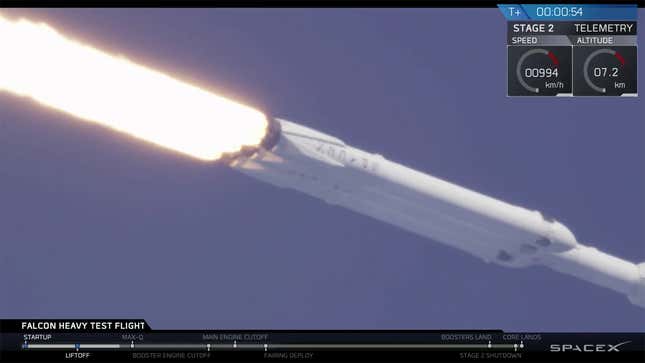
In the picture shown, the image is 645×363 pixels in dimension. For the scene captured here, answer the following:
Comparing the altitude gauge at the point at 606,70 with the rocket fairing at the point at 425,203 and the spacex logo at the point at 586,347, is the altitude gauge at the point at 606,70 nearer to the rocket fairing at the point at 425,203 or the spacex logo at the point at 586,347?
the spacex logo at the point at 586,347

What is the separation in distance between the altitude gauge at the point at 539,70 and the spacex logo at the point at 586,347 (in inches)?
244

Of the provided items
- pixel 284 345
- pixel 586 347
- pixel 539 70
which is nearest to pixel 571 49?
pixel 539 70

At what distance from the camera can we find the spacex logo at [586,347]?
2828 centimetres

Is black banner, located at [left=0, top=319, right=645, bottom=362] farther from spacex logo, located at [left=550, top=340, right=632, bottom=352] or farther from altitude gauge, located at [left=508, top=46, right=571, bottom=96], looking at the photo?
altitude gauge, located at [left=508, top=46, right=571, bottom=96]

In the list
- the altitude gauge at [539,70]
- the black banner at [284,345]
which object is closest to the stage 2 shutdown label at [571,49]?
the altitude gauge at [539,70]

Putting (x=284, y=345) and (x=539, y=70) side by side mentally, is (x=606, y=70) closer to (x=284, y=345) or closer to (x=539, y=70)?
(x=539, y=70)

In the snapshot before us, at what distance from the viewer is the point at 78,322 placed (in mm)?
28172

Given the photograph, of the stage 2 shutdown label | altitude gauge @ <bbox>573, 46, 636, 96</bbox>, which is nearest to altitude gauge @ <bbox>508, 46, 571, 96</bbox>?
the stage 2 shutdown label

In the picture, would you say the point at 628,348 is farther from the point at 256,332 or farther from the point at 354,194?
the point at 354,194

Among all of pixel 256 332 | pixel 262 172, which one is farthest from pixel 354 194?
pixel 256 332

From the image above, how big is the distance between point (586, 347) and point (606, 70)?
22.4 ft

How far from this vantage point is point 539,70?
1147 inches

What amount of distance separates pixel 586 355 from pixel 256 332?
26.2ft

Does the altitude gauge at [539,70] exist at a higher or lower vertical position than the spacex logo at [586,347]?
higher
